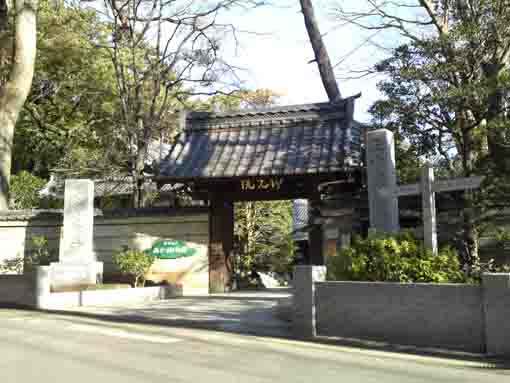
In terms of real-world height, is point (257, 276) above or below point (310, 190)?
below

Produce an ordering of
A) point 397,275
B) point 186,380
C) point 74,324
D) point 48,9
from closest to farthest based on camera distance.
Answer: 1. point 186,380
2. point 397,275
3. point 74,324
4. point 48,9

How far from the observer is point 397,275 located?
8680mm

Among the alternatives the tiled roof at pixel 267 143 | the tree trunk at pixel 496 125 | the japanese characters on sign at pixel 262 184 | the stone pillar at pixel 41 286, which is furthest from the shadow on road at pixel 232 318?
the tree trunk at pixel 496 125

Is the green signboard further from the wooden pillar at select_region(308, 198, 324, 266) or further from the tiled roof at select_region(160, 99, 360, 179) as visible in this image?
the wooden pillar at select_region(308, 198, 324, 266)

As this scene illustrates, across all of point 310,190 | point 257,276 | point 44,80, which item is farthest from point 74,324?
point 44,80

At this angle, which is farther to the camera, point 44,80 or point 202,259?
point 44,80

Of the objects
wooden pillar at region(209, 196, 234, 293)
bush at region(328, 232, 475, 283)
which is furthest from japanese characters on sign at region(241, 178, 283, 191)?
bush at region(328, 232, 475, 283)

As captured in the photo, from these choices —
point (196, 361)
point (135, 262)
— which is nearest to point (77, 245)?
point (135, 262)

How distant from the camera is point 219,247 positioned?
53.7 ft

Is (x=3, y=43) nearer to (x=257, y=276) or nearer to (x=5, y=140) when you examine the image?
(x=5, y=140)

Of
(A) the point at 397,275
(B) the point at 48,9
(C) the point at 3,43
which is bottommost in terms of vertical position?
(A) the point at 397,275

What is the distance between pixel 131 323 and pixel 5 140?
36.0 feet

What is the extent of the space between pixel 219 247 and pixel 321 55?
8321 mm

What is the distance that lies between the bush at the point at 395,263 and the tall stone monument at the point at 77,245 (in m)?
8.79
